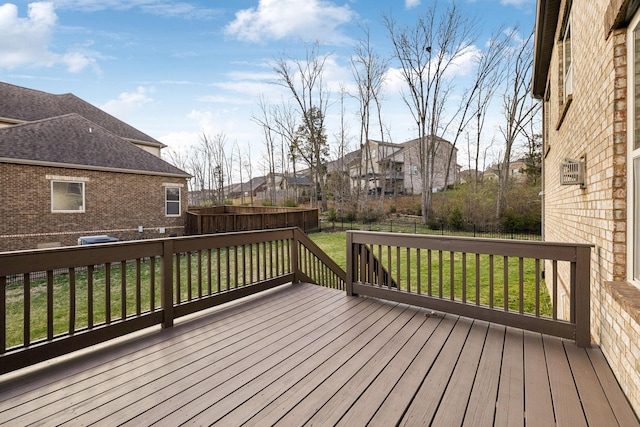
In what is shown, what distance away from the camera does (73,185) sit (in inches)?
454

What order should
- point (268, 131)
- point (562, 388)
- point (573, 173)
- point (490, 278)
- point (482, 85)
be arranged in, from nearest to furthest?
1. point (562, 388)
2. point (573, 173)
3. point (490, 278)
4. point (482, 85)
5. point (268, 131)

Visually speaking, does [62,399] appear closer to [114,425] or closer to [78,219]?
[114,425]

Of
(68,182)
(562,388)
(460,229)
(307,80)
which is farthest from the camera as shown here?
(307,80)

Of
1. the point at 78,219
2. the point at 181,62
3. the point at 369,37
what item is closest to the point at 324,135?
the point at 369,37

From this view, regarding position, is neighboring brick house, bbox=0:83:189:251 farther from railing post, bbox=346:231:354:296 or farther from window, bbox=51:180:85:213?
railing post, bbox=346:231:354:296

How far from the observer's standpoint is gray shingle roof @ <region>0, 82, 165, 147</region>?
1538 centimetres

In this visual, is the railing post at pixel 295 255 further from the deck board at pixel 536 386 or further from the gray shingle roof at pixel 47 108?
the gray shingle roof at pixel 47 108

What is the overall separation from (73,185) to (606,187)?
14475 millimetres

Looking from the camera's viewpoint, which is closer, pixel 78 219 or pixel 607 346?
pixel 607 346

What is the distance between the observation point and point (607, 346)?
89.7 inches

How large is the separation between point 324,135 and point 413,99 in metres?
9.93

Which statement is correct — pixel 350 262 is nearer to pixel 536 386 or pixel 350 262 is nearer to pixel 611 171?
pixel 536 386

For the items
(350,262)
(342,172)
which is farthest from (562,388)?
(342,172)

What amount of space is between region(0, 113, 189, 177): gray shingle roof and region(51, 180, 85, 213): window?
2.48ft
